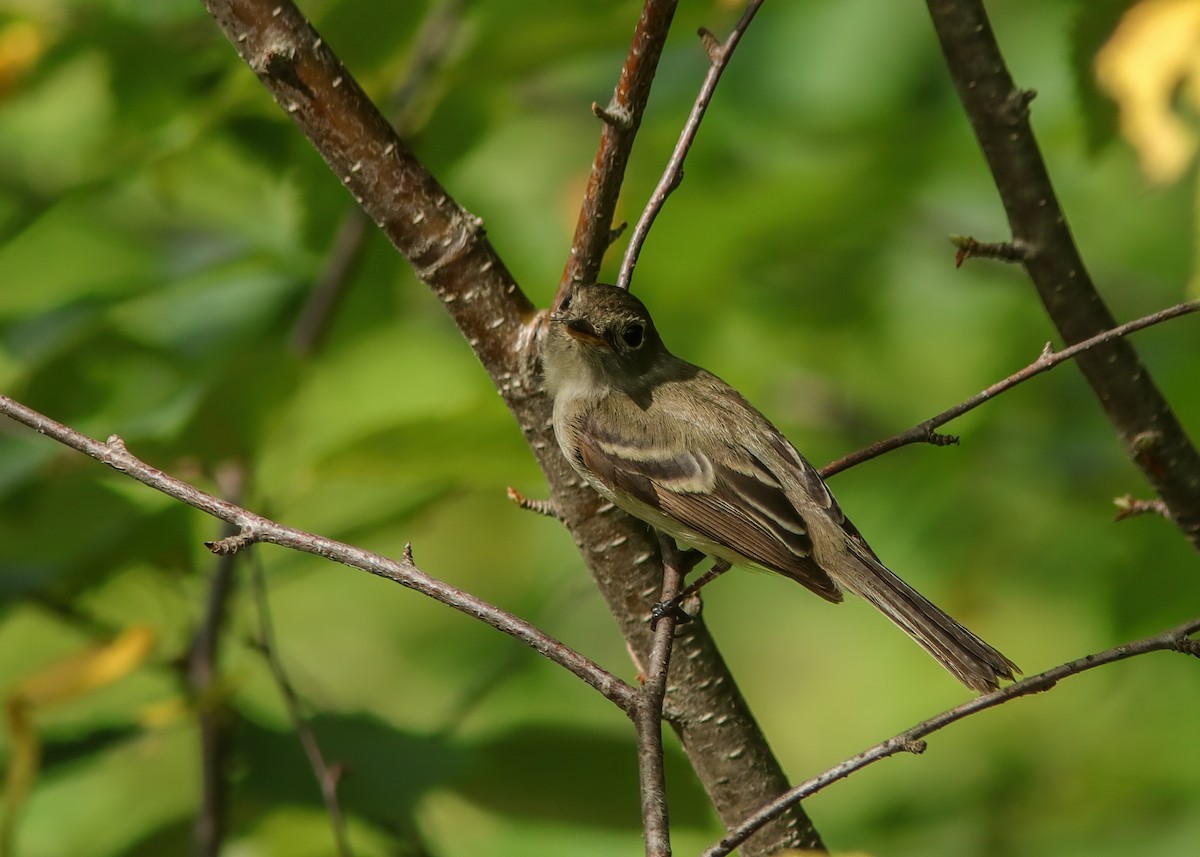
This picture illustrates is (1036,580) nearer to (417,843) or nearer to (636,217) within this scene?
(636,217)

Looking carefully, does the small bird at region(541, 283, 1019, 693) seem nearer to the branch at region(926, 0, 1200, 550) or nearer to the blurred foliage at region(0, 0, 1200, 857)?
the blurred foliage at region(0, 0, 1200, 857)

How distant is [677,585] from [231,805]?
1513mm

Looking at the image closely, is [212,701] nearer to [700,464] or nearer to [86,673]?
[86,673]

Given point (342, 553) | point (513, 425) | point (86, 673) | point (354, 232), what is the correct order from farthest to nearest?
point (354, 232) → point (513, 425) → point (86, 673) → point (342, 553)

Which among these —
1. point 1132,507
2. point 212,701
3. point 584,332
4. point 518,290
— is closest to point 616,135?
point 518,290

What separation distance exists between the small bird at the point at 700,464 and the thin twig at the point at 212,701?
103cm

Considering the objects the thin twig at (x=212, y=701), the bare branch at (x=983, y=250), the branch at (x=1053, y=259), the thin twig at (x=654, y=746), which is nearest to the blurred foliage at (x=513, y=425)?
the thin twig at (x=212, y=701)

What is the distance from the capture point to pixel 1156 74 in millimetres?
2543

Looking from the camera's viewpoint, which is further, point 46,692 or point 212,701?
point 212,701

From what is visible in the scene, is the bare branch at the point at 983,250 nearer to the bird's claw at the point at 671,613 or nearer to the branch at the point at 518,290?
the branch at the point at 518,290

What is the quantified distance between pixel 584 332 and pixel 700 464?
1.72 ft

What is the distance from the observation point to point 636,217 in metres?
4.35

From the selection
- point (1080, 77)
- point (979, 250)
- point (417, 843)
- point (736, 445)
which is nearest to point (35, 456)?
point (417, 843)

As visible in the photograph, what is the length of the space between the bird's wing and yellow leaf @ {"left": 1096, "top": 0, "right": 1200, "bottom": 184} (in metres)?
1.35
